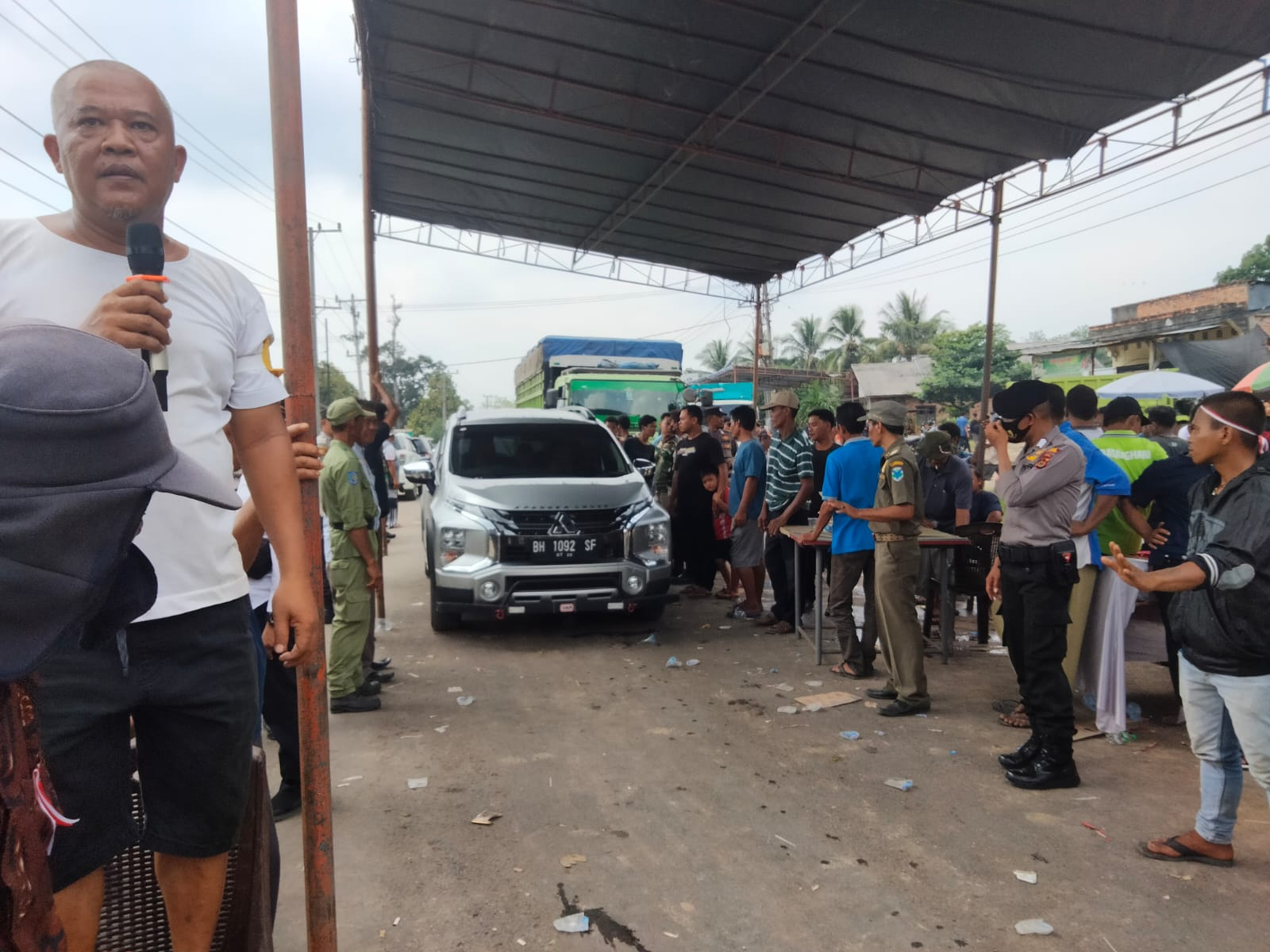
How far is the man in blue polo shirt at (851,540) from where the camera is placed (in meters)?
5.61

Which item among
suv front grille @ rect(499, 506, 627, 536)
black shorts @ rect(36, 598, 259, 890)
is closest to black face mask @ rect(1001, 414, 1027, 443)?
suv front grille @ rect(499, 506, 627, 536)

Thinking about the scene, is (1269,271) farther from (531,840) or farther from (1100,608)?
(531,840)

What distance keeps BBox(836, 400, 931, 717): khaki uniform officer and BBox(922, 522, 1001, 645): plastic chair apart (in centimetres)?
160

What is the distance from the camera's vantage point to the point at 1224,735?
3.11 meters

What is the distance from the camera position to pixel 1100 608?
15.3ft

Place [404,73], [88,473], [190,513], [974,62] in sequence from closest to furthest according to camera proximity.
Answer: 1. [88,473]
2. [190,513]
3. [974,62]
4. [404,73]

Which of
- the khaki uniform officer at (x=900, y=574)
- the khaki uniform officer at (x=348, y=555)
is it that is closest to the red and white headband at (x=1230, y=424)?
the khaki uniform officer at (x=900, y=574)

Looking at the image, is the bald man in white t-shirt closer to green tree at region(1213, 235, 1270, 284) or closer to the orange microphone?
the orange microphone

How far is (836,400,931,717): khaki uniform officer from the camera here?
4.95 m

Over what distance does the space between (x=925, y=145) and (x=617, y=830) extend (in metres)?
9.53

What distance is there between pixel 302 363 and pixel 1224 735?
359 cm

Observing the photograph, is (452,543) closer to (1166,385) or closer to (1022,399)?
(1022,399)

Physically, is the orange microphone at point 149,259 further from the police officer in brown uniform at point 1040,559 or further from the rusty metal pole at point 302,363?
the police officer in brown uniform at point 1040,559

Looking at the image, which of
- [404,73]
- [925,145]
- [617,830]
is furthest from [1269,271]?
[617,830]
